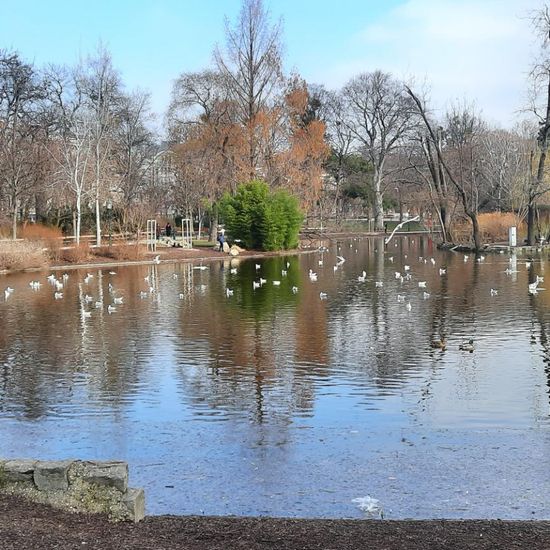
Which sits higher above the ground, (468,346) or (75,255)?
(75,255)

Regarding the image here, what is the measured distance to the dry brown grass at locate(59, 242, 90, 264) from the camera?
123 feet

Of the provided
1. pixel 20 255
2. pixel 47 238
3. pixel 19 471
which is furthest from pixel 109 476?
pixel 47 238

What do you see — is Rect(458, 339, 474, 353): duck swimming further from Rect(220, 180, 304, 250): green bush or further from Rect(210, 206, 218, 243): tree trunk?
Rect(210, 206, 218, 243): tree trunk

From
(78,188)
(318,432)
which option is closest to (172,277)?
(78,188)

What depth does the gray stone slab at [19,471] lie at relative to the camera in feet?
18.7

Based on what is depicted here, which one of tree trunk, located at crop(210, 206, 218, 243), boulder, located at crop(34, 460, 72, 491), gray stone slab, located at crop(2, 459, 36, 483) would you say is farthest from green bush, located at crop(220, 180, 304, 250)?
boulder, located at crop(34, 460, 72, 491)

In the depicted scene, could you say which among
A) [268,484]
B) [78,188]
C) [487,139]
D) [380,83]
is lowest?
[268,484]

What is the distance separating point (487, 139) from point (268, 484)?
63.7m

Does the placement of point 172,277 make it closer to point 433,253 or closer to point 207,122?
point 433,253

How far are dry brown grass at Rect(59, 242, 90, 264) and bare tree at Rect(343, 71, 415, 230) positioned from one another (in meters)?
44.6

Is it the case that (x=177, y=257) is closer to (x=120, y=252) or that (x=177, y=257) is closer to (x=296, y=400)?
(x=120, y=252)

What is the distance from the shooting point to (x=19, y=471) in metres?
5.73

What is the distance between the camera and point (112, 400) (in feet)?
33.9

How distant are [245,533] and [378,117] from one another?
77104mm
